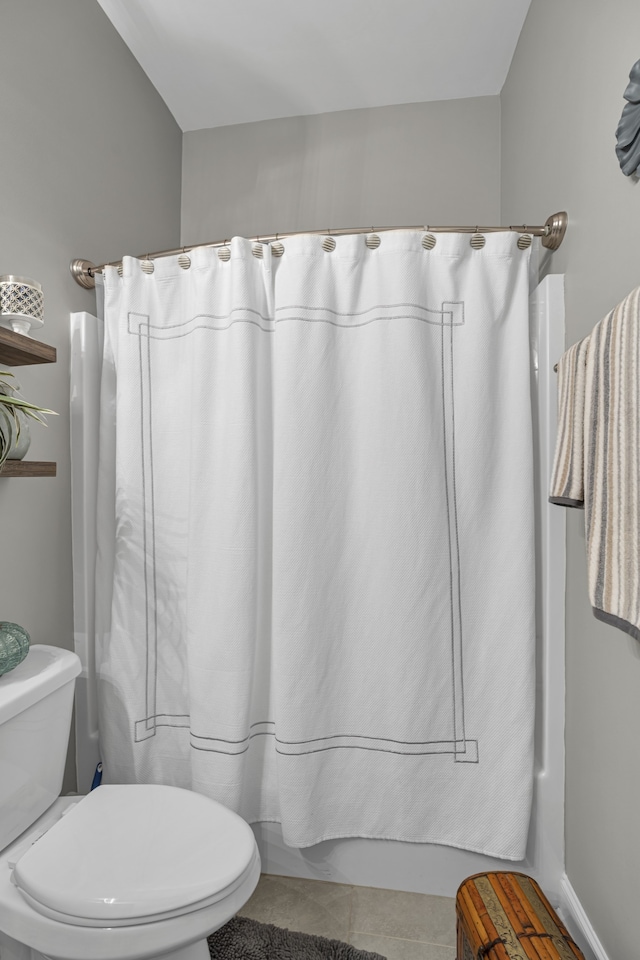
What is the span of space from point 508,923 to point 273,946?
62 centimetres

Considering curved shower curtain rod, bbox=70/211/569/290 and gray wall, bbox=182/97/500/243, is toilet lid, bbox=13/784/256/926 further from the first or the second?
gray wall, bbox=182/97/500/243

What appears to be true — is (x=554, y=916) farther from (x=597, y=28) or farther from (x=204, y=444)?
(x=597, y=28)

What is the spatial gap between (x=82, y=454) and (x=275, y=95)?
5.11ft

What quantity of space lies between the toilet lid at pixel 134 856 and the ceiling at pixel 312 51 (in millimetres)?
2245

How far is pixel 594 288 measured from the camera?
3.96 feet

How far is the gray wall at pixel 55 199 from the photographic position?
1.36m

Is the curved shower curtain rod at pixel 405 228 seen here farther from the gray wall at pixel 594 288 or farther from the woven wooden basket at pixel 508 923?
the woven wooden basket at pixel 508 923

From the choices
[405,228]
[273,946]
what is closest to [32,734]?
[273,946]

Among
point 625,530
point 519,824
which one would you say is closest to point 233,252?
point 625,530

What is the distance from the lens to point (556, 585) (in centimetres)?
142

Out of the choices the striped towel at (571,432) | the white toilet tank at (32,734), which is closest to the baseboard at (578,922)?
the striped towel at (571,432)

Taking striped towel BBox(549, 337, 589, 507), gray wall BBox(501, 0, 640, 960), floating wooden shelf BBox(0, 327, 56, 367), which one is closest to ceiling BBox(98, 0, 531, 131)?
gray wall BBox(501, 0, 640, 960)

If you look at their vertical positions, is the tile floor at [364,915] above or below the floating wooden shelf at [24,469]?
below

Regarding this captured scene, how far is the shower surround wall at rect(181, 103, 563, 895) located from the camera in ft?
6.77
